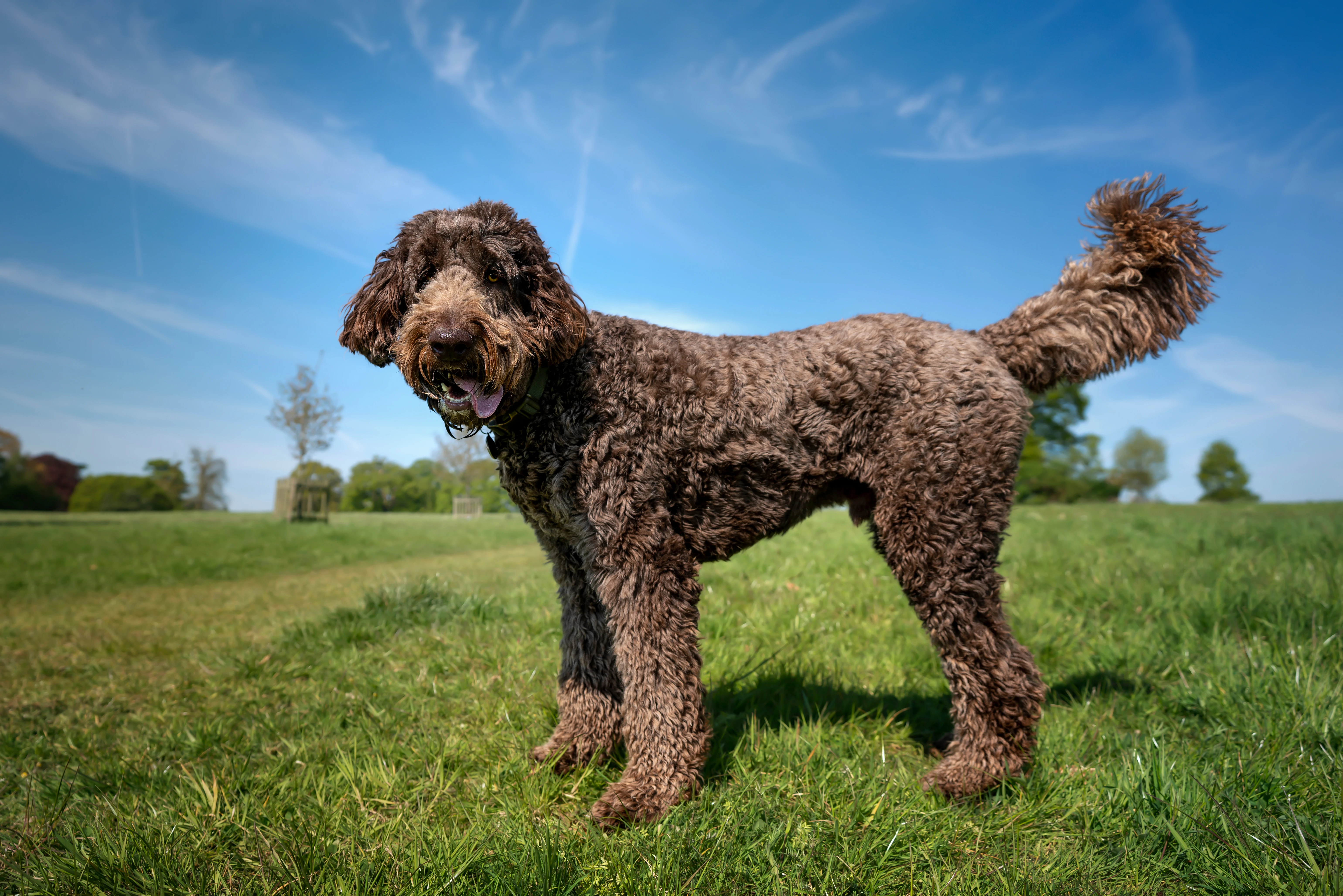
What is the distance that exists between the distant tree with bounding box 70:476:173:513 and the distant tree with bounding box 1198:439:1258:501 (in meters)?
64.0

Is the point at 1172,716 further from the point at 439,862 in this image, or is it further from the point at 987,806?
the point at 439,862

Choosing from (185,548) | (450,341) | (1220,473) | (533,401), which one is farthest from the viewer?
(1220,473)

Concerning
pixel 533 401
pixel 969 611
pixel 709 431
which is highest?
pixel 533 401

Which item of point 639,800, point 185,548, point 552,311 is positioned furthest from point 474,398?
point 185,548

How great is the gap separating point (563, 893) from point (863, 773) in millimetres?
1543

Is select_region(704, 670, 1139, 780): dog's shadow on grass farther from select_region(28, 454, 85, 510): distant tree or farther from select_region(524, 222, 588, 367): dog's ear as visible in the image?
select_region(28, 454, 85, 510): distant tree

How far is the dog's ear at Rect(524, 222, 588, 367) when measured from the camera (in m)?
3.06

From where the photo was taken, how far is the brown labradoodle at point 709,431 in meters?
3.05

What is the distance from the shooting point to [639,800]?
3.01 m

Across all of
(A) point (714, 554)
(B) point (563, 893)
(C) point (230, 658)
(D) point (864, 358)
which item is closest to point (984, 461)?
(D) point (864, 358)

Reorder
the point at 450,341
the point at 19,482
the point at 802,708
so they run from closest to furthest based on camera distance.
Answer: the point at 450,341 → the point at 802,708 → the point at 19,482

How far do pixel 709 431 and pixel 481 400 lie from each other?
109 centimetres

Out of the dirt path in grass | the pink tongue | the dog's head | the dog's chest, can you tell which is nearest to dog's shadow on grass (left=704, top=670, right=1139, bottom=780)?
the dog's chest

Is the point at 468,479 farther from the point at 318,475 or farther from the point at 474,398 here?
the point at 474,398
